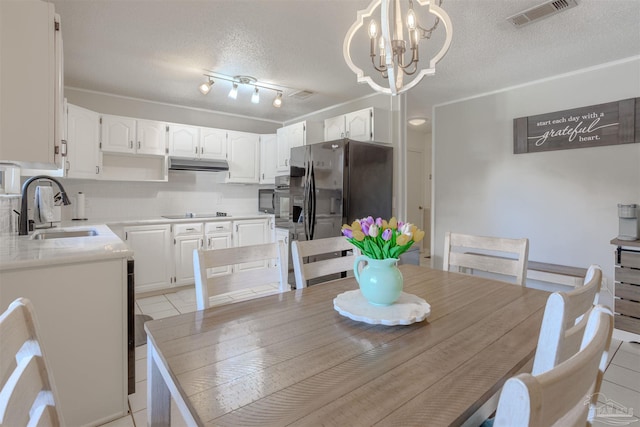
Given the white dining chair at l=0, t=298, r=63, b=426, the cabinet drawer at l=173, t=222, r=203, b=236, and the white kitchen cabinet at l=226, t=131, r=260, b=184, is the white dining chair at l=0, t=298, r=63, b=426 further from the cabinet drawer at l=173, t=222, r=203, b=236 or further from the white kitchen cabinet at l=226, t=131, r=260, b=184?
the white kitchen cabinet at l=226, t=131, r=260, b=184

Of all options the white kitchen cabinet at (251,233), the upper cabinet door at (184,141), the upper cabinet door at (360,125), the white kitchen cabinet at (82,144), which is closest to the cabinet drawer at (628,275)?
Answer: the upper cabinet door at (360,125)

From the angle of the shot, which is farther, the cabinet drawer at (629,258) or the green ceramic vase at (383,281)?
the cabinet drawer at (629,258)

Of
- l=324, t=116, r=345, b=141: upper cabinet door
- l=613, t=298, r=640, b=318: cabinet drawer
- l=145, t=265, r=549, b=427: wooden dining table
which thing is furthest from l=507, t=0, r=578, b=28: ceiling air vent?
l=613, t=298, r=640, b=318: cabinet drawer

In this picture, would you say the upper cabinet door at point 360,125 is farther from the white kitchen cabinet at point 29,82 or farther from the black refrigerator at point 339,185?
the white kitchen cabinet at point 29,82

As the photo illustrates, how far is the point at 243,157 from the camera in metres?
4.70

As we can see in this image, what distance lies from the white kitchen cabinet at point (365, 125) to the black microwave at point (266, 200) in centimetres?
153

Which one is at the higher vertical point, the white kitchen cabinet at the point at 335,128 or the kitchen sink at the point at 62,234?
the white kitchen cabinet at the point at 335,128

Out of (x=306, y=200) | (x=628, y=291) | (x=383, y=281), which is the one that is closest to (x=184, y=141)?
(x=306, y=200)

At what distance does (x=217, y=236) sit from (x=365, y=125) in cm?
231

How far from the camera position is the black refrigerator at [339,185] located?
3281 mm

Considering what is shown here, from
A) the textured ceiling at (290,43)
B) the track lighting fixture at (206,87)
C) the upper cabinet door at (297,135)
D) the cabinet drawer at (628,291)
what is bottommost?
the cabinet drawer at (628,291)

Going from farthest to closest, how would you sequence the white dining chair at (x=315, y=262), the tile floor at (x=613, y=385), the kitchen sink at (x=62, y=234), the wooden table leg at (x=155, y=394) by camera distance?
1. the kitchen sink at (x=62, y=234)
2. the tile floor at (x=613, y=385)
3. the white dining chair at (x=315, y=262)
4. the wooden table leg at (x=155, y=394)

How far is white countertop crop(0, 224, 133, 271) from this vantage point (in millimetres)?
1480

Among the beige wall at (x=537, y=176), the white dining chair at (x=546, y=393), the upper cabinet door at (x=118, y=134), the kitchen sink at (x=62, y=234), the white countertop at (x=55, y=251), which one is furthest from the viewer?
the upper cabinet door at (x=118, y=134)
